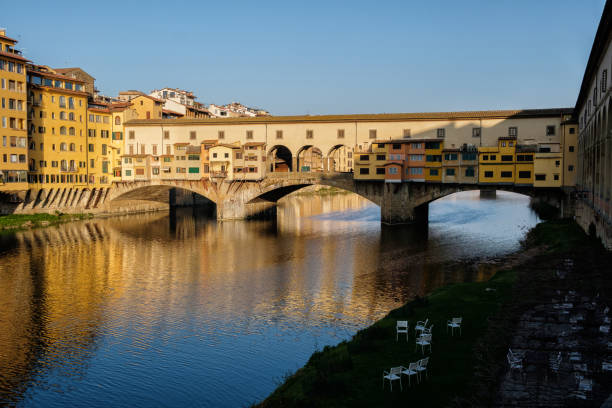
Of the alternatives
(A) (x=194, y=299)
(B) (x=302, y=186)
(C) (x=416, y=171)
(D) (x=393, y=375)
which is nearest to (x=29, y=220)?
(B) (x=302, y=186)

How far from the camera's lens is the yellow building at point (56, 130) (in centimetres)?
7069

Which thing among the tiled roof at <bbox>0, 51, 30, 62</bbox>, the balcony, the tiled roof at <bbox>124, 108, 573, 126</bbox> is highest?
the tiled roof at <bbox>0, 51, 30, 62</bbox>

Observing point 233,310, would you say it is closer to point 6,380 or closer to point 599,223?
point 6,380

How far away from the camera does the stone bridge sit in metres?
66.5

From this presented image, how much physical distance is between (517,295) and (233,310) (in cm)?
1525

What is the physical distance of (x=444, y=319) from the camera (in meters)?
23.3

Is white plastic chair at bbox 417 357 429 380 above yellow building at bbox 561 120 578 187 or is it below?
below

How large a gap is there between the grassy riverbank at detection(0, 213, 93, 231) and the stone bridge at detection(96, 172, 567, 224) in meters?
9.22

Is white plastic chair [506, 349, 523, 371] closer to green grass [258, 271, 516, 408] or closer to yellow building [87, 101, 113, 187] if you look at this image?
green grass [258, 271, 516, 408]

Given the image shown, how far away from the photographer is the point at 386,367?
1762cm

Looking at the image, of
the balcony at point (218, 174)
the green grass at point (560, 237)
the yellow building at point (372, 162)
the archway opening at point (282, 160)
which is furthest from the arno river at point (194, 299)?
the archway opening at point (282, 160)

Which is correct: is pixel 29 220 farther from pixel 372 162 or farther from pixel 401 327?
pixel 401 327

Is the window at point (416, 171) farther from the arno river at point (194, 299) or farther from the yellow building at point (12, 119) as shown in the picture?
the yellow building at point (12, 119)

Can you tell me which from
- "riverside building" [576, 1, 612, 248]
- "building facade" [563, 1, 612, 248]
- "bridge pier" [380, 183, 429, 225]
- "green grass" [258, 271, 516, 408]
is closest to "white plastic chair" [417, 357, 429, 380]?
"green grass" [258, 271, 516, 408]
